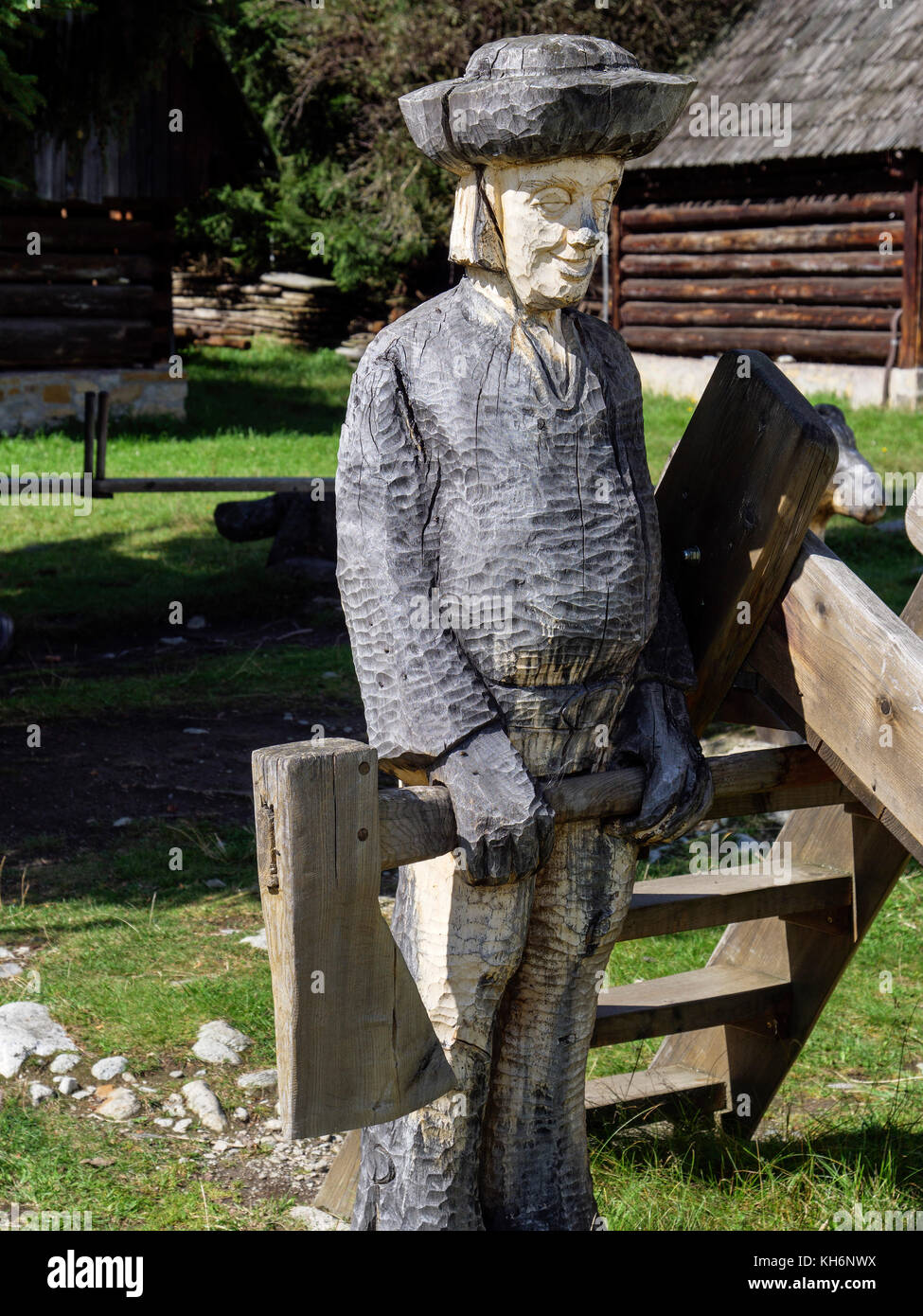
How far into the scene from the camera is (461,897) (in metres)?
2.21

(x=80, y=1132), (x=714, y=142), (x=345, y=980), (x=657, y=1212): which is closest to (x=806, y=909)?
(x=657, y=1212)

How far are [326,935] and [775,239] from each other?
13.7 m

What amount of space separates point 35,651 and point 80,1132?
4646 mm

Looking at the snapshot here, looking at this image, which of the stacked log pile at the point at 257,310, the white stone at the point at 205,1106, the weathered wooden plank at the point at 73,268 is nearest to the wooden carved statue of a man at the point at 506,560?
the white stone at the point at 205,1106

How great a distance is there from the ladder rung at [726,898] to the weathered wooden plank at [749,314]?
11.1 meters

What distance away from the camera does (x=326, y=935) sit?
1.81m

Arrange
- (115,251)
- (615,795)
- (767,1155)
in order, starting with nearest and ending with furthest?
1. (615,795)
2. (767,1155)
3. (115,251)

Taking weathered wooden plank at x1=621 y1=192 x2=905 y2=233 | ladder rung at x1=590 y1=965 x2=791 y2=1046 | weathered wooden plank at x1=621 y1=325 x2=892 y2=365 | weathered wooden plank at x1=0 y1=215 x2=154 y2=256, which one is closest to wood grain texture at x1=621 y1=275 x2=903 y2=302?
weathered wooden plank at x1=621 y1=325 x2=892 y2=365

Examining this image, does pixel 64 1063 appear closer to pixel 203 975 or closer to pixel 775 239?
pixel 203 975

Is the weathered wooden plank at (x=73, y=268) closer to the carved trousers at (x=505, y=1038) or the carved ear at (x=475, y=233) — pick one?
the carved ear at (x=475, y=233)

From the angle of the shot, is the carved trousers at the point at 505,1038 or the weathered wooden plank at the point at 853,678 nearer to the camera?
the weathered wooden plank at the point at 853,678

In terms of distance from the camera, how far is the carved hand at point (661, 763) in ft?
7.37

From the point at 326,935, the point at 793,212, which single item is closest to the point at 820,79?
the point at 793,212

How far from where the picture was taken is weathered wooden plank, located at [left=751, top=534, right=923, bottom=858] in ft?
6.90
